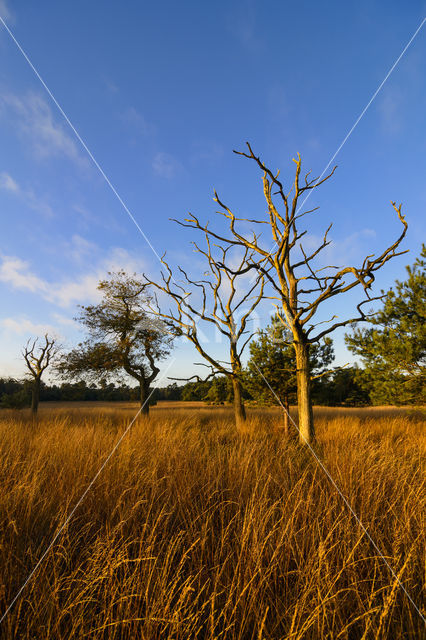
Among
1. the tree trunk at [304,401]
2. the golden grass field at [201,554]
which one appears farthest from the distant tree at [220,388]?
the golden grass field at [201,554]

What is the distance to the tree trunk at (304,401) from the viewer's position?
5.32 m

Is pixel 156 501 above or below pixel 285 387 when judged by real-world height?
below

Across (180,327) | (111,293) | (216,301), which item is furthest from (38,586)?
(111,293)

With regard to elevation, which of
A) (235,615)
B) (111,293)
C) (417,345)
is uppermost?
→ (111,293)

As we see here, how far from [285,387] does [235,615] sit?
414 inches

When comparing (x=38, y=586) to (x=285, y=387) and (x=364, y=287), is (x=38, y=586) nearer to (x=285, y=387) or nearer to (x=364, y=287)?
(x=364, y=287)

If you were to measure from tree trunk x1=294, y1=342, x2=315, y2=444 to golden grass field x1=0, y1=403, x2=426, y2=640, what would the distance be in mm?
665

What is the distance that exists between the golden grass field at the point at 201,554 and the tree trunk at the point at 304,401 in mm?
665

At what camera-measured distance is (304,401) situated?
5.45 m

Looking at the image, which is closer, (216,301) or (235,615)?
(235,615)

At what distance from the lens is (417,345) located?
9.89 m

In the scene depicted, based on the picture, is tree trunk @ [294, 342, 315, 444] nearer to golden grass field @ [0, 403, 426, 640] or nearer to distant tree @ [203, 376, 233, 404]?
golden grass field @ [0, 403, 426, 640]

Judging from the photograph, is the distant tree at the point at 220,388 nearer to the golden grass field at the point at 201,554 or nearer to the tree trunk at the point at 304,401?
the tree trunk at the point at 304,401

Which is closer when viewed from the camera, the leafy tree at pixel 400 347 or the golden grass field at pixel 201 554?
the golden grass field at pixel 201 554
